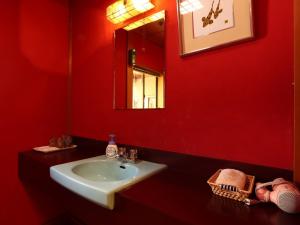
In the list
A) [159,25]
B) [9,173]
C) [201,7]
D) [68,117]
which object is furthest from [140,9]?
[9,173]

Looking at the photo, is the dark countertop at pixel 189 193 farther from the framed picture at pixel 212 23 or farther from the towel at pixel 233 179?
the framed picture at pixel 212 23

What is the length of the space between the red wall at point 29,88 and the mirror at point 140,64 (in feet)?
2.25

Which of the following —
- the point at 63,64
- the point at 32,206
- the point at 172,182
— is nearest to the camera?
the point at 172,182

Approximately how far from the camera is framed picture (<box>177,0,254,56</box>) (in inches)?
34.3

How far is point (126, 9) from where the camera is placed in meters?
1.28

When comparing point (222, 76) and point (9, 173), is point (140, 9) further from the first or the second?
point (9, 173)

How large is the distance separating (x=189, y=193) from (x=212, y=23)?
0.84 metres

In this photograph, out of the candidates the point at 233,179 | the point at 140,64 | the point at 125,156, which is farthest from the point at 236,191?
the point at 140,64

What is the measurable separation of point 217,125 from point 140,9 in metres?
0.90

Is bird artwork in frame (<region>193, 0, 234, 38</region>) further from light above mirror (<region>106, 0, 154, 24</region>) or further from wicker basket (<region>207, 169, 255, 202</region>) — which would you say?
wicker basket (<region>207, 169, 255, 202</region>)

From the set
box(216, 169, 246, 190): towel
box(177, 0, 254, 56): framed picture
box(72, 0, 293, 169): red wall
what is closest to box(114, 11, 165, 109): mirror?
box(72, 0, 293, 169): red wall

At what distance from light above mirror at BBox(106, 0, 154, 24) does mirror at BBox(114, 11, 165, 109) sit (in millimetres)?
60

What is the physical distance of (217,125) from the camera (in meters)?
0.97

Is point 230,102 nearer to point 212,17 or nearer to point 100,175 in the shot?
point 212,17
